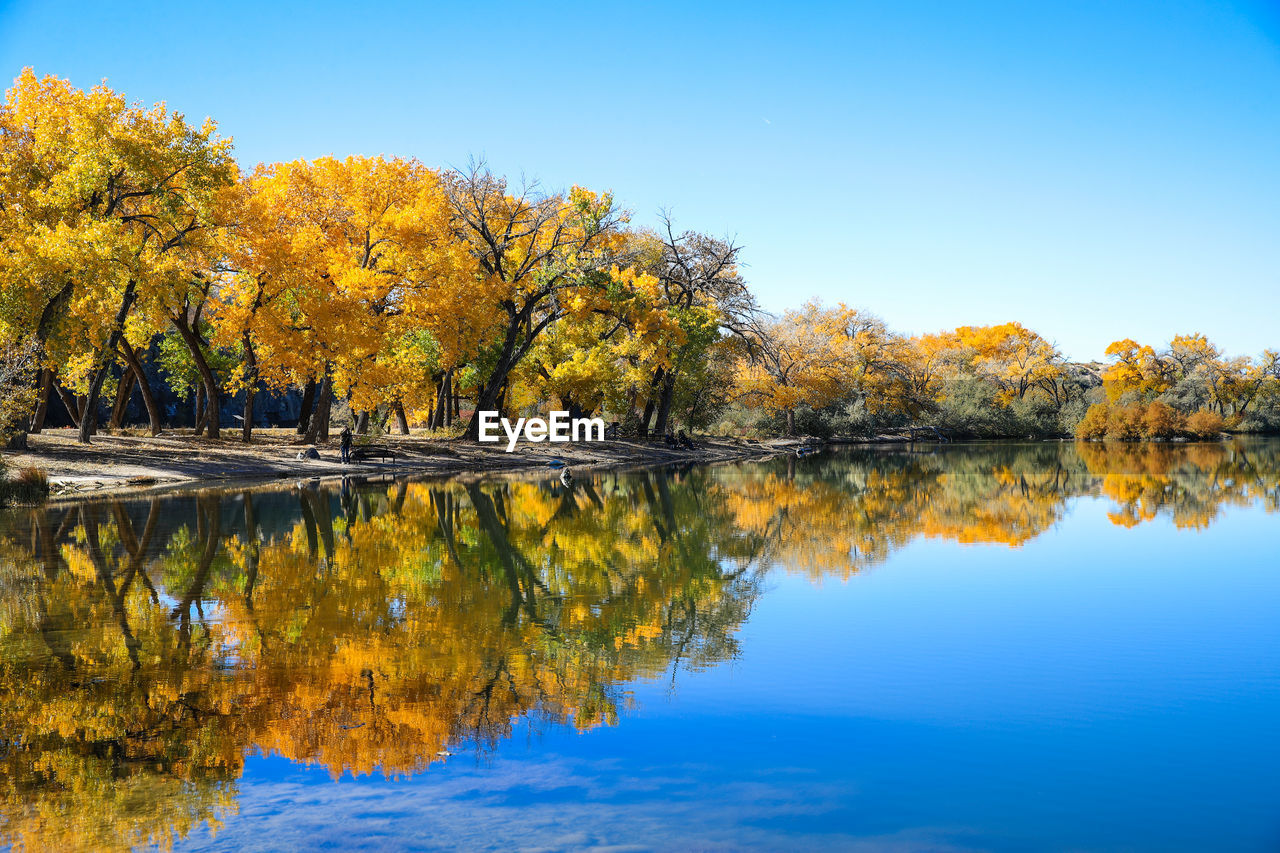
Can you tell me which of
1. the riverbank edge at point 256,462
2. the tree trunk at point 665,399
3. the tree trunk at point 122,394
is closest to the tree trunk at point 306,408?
the riverbank edge at point 256,462

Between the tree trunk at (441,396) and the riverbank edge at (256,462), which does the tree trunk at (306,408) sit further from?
the tree trunk at (441,396)

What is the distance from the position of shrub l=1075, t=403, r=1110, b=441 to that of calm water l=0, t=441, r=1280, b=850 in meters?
63.2

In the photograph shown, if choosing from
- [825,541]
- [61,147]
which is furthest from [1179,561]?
[61,147]

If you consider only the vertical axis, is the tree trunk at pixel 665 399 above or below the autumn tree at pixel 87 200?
below

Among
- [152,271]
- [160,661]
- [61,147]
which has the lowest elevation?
[160,661]

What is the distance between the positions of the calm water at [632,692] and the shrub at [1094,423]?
63.2 metres

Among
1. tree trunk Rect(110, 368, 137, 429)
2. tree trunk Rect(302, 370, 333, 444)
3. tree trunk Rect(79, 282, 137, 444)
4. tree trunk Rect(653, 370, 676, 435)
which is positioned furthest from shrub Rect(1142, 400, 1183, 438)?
tree trunk Rect(79, 282, 137, 444)

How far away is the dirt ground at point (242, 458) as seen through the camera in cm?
2762

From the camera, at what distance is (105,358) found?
30500 mm

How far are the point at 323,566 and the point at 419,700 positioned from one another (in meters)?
7.10

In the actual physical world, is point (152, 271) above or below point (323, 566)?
above

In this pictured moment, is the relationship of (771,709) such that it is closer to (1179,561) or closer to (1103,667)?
(1103,667)

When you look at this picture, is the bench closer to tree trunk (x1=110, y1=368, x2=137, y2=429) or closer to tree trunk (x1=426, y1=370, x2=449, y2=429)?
tree trunk (x1=426, y1=370, x2=449, y2=429)

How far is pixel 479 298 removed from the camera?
127ft
